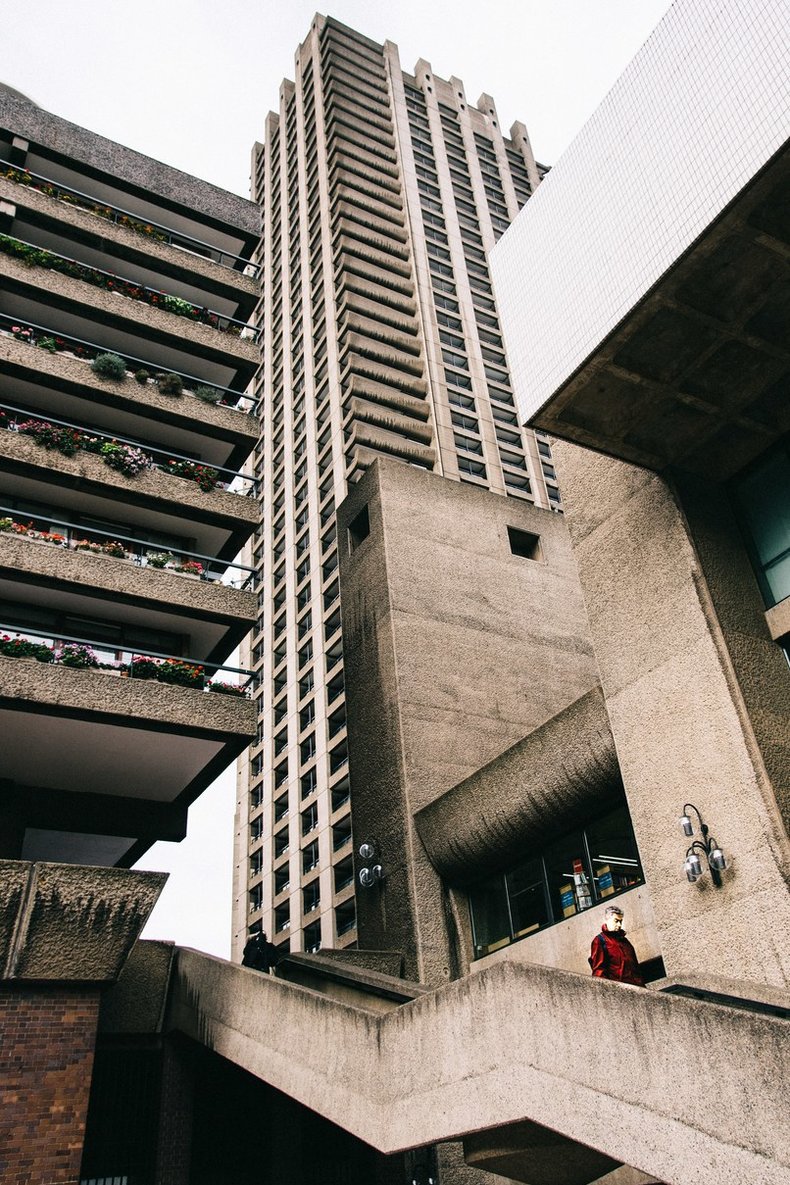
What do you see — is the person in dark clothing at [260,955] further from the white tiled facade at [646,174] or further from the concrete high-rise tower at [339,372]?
the concrete high-rise tower at [339,372]

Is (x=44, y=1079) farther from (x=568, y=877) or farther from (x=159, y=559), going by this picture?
(x=159, y=559)

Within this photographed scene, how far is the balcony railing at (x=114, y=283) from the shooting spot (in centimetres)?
2298

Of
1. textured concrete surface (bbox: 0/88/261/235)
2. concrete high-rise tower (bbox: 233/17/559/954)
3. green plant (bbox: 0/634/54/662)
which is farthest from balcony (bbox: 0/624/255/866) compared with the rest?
concrete high-rise tower (bbox: 233/17/559/954)

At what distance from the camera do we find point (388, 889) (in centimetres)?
2070

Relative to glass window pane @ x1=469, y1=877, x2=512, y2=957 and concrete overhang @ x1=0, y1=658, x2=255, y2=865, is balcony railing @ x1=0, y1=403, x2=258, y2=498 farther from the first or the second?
glass window pane @ x1=469, y1=877, x2=512, y2=957

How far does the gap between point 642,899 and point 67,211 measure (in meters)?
21.9

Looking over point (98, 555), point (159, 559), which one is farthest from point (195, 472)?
point (98, 555)

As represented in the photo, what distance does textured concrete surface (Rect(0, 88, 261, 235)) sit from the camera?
25.6m

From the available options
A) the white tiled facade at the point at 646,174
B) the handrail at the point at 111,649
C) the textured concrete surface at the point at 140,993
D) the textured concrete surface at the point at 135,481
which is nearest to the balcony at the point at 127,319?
the textured concrete surface at the point at 135,481

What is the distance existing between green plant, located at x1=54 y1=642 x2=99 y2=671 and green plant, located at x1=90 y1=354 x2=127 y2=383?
7620mm

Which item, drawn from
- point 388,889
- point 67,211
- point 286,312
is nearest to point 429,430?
point 286,312

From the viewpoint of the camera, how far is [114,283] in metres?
24.3

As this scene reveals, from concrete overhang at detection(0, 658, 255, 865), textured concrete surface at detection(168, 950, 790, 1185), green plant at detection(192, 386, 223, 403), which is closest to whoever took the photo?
textured concrete surface at detection(168, 950, 790, 1185)

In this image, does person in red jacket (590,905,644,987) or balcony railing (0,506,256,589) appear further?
balcony railing (0,506,256,589)
